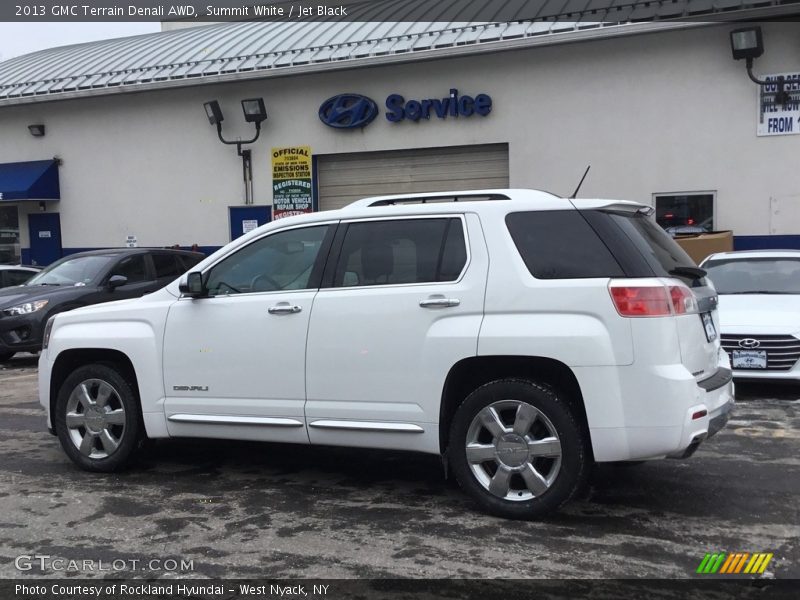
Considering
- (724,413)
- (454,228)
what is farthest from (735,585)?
(454,228)

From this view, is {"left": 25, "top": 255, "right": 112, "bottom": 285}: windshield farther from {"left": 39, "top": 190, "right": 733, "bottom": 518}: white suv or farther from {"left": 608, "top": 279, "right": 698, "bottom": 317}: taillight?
{"left": 608, "top": 279, "right": 698, "bottom": 317}: taillight

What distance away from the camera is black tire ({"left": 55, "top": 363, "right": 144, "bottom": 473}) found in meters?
5.93

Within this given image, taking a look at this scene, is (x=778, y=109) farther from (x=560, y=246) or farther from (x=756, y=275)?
(x=560, y=246)

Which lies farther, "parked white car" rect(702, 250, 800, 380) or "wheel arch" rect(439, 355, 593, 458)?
"parked white car" rect(702, 250, 800, 380)

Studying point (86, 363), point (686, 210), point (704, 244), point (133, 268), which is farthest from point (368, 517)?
point (686, 210)

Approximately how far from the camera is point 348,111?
17.2 meters

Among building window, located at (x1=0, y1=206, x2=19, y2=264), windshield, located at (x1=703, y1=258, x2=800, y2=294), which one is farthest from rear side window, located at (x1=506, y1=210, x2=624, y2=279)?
building window, located at (x1=0, y1=206, x2=19, y2=264)

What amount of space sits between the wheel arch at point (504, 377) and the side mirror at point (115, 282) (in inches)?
316

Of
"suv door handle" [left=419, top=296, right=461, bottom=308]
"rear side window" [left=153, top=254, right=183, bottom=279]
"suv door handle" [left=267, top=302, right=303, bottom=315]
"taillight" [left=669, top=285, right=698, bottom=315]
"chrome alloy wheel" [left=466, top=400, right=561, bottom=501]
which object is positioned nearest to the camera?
"taillight" [left=669, top=285, right=698, bottom=315]

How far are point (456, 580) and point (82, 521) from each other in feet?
7.76

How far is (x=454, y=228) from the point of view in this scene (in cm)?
518

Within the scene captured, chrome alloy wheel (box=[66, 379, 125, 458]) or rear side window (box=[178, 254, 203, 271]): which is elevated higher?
rear side window (box=[178, 254, 203, 271])

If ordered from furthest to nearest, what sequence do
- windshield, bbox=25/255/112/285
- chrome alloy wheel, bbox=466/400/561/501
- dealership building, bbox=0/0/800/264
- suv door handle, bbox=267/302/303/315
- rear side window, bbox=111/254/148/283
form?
dealership building, bbox=0/0/800/264 < rear side window, bbox=111/254/148/283 < windshield, bbox=25/255/112/285 < suv door handle, bbox=267/302/303/315 < chrome alloy wheel, bbox=466/400/561/501

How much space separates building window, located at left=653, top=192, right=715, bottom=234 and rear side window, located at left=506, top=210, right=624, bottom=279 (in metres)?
10.1
